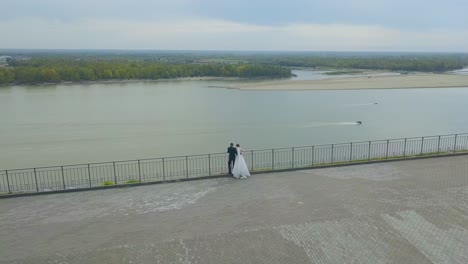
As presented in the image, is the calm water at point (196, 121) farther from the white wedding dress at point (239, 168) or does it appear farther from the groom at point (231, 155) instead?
the white wedding dress at point (239, 168)

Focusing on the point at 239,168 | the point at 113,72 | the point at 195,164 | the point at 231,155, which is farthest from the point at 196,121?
the point at 113,72

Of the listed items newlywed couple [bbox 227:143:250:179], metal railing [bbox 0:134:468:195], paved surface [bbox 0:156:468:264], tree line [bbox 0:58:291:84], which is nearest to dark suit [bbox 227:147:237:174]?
newlywed couple [bbox 227:143:250:179]

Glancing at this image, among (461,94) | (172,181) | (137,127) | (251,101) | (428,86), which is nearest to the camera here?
(172,181)

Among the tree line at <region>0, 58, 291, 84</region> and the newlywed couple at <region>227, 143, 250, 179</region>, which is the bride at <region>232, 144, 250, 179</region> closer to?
the newlywed couple at <region>227, 143, 250, 179</region>

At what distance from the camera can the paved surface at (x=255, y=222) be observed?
8.19 meters

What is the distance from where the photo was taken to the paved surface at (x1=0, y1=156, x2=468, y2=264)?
8.19 m

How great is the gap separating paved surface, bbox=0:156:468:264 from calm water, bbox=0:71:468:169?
11.6m

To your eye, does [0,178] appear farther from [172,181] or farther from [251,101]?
[251,101]

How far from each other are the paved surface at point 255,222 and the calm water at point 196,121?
11.6 metres

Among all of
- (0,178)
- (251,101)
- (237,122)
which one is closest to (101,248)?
(0,178)

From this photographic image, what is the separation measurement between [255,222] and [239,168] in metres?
3.31

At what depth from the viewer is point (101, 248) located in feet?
27.7

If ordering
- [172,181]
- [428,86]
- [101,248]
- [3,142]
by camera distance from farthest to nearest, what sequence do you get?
[428,86] → [3,142] → [172,181] → [101,248]

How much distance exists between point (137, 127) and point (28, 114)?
42.8 feet
